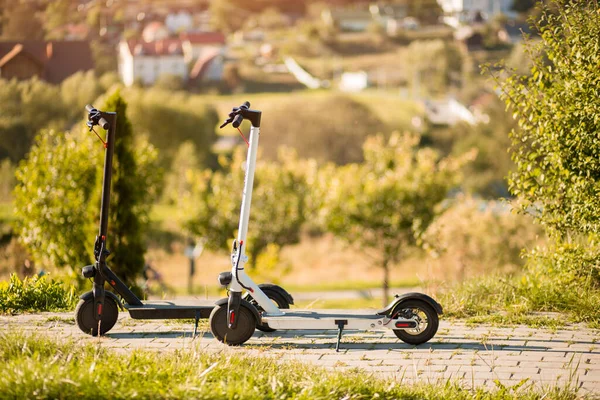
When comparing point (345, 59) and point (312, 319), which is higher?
point (345, 59)

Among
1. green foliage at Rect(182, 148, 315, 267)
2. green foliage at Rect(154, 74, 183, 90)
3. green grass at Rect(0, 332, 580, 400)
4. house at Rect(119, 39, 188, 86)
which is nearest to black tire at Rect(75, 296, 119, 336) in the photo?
green grass at Rect(0, 332, 580, 400)

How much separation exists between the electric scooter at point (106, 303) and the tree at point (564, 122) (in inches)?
102

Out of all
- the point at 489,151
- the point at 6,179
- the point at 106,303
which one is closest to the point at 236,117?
the point at 106,303

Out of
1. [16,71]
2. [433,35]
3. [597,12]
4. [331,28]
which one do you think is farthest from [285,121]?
[597,12]

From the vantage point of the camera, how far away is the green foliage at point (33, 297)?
657cm

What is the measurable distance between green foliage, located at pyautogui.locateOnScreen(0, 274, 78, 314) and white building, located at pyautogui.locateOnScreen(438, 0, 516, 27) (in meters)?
35.8

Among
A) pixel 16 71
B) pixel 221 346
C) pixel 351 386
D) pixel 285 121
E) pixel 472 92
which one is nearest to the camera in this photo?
pixel 351 386

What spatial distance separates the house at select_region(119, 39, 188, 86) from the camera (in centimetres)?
2970

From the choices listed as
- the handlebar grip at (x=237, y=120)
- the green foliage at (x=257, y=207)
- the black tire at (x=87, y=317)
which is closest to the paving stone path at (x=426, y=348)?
the black tire at (x=87, y=317)

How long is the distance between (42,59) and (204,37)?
722 inches

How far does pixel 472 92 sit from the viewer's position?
1831 inches

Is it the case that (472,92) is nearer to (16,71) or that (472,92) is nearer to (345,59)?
(345,59)

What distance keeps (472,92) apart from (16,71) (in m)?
30.7

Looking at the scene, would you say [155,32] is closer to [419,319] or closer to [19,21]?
[19,21]
